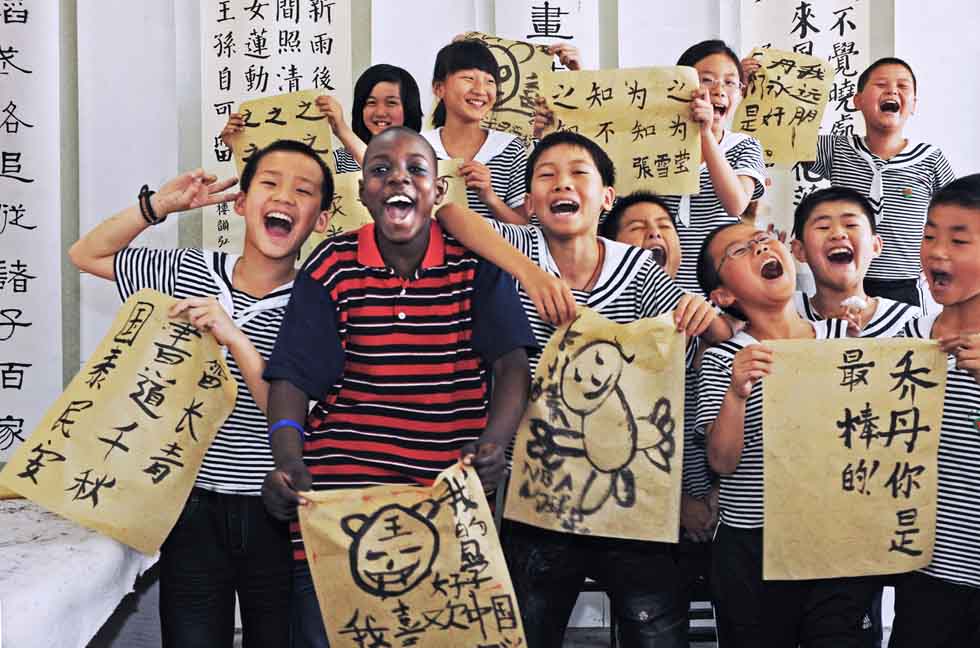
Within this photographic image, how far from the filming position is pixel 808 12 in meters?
4.21

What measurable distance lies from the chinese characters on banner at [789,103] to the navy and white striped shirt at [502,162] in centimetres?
92

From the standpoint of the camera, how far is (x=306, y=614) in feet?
6.73

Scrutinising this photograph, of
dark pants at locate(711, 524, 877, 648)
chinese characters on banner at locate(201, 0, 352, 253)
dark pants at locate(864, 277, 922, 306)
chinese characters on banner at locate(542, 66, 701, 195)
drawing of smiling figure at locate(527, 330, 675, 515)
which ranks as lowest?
dark pants at locate(711, 524, 877, 648)

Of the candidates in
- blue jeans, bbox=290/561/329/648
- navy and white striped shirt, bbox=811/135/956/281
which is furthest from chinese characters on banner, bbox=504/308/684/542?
navy and white striped shirt, bbox=811/135/956/281

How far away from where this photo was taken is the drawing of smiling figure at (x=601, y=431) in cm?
218


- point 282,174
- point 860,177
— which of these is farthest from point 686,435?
point 860,177

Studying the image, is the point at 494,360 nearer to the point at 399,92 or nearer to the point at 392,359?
the point at 392,359

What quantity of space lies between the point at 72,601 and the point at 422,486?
616 mm

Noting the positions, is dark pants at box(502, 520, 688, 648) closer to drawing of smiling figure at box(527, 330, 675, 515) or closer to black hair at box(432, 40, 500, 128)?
drawing of smiling figure at box(527, 330, 675, 515)

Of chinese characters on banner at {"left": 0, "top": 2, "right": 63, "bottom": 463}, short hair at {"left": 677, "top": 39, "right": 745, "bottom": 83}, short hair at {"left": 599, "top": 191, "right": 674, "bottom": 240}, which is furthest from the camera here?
chinese characters on banner at {"left": 0, "top": 2, "right": 63, "bottom": 463}

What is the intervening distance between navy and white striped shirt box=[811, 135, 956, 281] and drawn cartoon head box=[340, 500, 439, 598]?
2.35m

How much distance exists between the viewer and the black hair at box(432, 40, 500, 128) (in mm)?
3303

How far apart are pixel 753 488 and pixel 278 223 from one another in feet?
4.04

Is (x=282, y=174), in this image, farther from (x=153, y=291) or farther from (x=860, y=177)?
(x=860, y=177)
